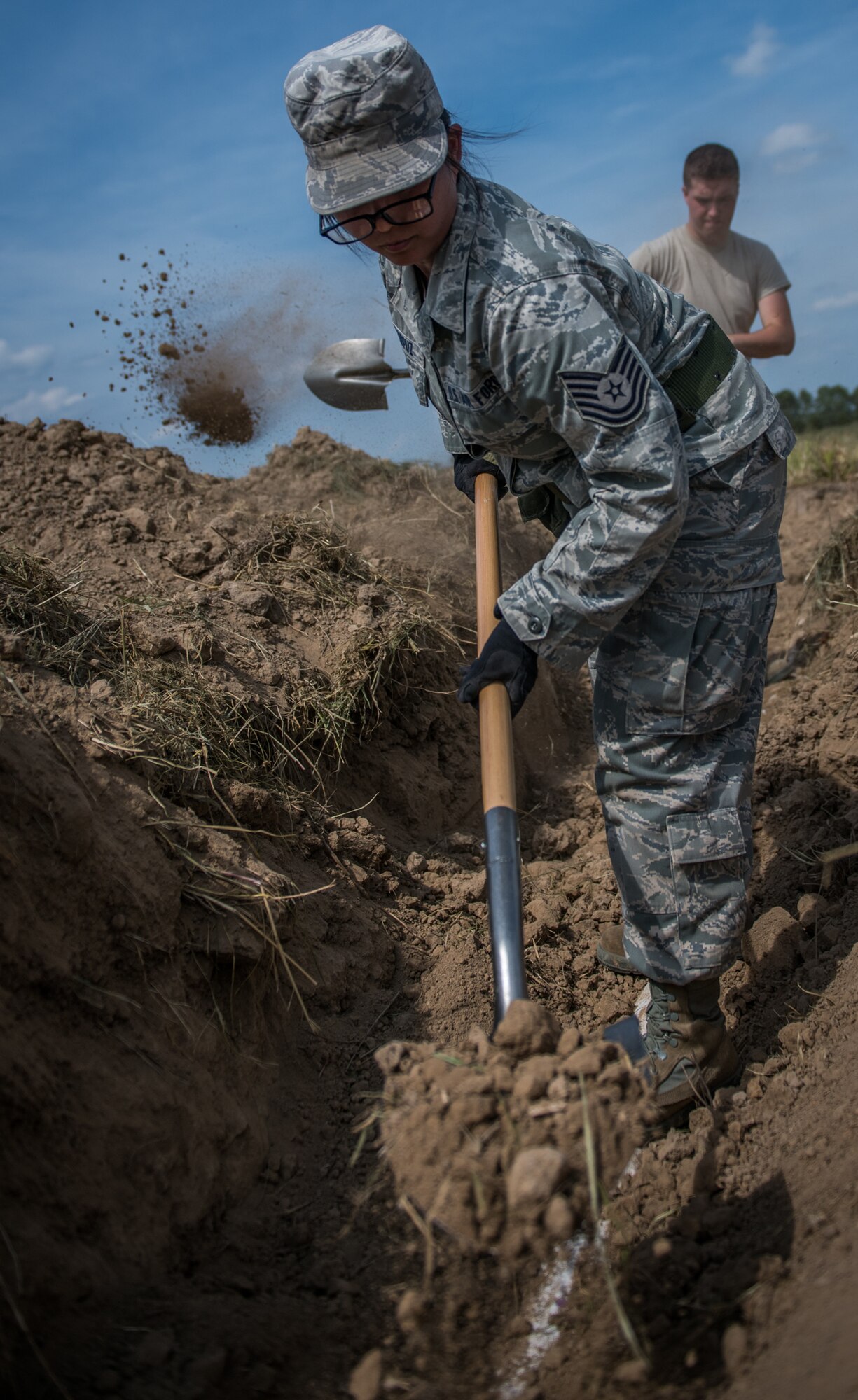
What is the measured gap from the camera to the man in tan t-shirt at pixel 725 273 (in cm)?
482

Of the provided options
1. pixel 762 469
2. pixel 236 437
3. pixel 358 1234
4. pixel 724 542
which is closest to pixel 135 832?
pixel 358 1234

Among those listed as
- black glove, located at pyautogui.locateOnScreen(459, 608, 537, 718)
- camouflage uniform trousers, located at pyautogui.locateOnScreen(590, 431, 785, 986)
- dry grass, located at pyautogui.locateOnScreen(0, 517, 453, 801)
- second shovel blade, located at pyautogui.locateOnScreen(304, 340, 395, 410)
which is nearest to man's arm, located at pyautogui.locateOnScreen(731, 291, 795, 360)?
second shovel blade, located at pyautogui.locateOnScreen(304, 340, 395, 410)

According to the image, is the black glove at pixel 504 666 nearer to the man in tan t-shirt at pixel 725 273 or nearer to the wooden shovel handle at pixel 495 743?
the wooden shovel handle at pixel 495 743

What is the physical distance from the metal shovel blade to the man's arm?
1.83m

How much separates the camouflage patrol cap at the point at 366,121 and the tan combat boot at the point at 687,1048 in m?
1.90

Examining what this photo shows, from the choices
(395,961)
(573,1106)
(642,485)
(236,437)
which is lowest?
(573,1106)

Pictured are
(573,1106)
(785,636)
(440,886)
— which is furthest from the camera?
(785,636)

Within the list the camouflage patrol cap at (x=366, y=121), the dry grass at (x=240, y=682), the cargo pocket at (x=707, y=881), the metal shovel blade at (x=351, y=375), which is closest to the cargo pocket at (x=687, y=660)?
the cargo pocket at (x=707, y=881)

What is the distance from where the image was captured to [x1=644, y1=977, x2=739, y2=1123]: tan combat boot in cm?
236

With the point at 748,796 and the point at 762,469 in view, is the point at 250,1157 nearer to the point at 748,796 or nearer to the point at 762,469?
the point at 748,796

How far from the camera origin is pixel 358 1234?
1.93 metres

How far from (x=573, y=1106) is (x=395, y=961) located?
1.25 m

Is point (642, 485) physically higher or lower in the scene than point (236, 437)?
lower

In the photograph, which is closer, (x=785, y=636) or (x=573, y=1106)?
(x=573, y=1106)
